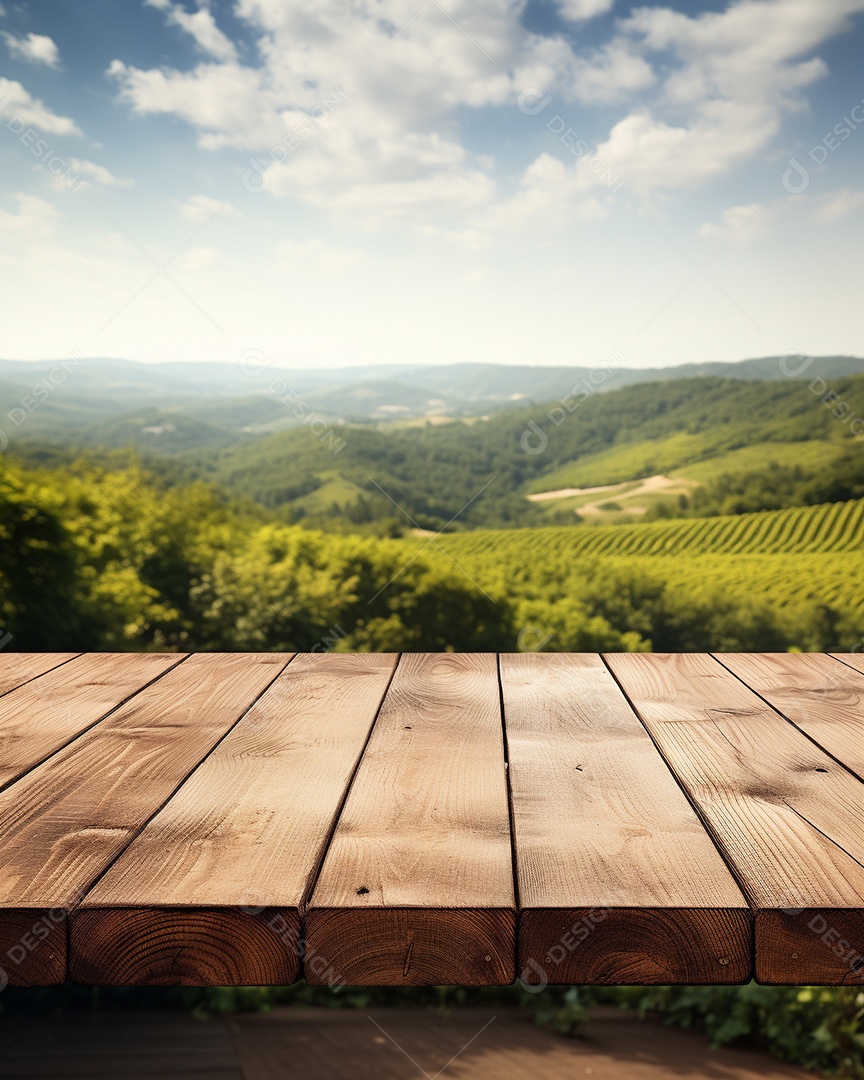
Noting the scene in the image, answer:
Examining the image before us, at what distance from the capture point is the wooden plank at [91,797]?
0.63 m

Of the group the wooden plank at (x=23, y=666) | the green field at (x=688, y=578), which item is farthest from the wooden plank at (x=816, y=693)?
the green field at (x=688, y=578)

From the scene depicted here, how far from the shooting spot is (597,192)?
599 inches

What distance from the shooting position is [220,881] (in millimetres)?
651

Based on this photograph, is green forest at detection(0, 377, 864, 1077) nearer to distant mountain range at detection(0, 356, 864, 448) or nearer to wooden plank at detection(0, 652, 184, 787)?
distant mountain range at detection(0, 356, 864, 448)

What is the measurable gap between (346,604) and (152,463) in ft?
17.4

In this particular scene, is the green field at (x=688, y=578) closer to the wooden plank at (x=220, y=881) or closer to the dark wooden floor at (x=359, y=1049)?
the dark wooden floor at (x=359, y=1049)

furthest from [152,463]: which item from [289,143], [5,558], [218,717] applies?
[218,717]

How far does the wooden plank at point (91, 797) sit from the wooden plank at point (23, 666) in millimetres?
241

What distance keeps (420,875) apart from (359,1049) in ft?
10.5

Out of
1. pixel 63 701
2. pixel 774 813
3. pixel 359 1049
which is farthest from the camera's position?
pixel 359 1049

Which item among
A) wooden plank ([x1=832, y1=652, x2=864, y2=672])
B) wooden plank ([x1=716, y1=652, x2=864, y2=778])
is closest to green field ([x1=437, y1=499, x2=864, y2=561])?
wooden plank ([x1=832, y1=652, x2=864, y2=672])

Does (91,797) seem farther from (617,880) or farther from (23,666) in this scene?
(23,666)

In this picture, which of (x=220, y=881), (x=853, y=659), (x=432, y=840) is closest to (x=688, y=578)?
(x=853, y=659)

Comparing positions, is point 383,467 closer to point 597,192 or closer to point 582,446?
point 582,446
